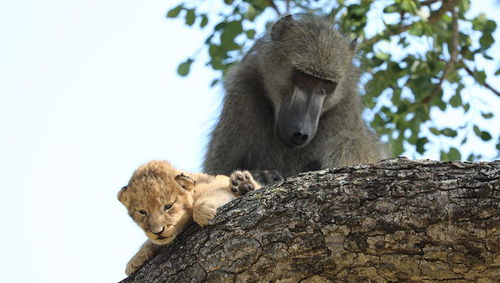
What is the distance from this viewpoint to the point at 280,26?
24.0ft

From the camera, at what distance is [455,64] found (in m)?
8.43

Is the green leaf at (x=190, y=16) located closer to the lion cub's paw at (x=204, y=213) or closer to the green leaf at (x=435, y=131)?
the green leaf at (x=435, y=131)

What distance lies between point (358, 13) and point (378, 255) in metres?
4.49

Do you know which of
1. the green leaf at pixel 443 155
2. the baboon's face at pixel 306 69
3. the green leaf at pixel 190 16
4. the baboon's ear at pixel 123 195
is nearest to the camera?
the baboon's ear at pixel 123 195

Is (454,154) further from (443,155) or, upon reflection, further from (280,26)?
(280,26)

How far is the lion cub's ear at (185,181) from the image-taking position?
429 centimetres

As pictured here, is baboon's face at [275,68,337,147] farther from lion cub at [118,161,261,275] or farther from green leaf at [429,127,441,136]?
green leaf at [429,127,441,136]

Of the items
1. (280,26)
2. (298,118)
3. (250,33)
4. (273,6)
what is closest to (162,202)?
(298,118)

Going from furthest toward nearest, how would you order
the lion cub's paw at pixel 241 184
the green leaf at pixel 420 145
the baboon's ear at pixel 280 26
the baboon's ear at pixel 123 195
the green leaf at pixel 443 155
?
the green leaf at pixel 443 155
the green leaf at pixel 420 145
the baboon's ear at pixel 280 26
the lion cub's paw at pixel 241 184
the baboon's ear at pixel 123 195

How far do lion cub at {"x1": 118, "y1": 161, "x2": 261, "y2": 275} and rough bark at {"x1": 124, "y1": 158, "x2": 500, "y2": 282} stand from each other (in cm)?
12

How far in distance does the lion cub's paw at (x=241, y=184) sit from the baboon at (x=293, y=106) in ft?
6.69

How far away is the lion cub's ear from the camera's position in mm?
4285

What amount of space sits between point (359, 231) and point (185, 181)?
1.15 meters

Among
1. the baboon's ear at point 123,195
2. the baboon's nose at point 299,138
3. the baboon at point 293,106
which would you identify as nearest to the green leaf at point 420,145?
the baboon at point 293,106
